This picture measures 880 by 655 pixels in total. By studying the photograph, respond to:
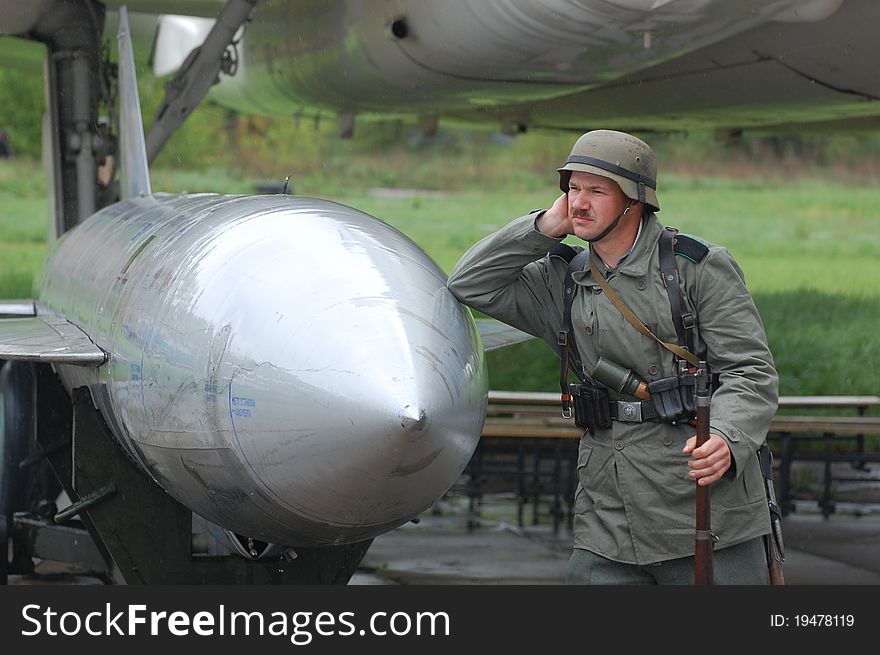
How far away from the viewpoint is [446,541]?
24.2 ft

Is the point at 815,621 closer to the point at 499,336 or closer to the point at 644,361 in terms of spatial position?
→ the point at 644,361

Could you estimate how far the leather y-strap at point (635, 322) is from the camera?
11.0ft

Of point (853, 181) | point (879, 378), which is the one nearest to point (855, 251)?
point (853, 181)

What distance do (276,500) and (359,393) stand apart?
16.2 inches

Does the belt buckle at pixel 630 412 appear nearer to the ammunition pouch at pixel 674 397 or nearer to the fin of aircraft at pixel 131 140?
the ammunition pouch at pixel 674 397

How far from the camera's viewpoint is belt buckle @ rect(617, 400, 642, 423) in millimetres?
3379

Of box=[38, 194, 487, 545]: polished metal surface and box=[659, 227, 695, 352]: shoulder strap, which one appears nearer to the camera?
box=[38, 194, 487, 545]: polished metal surface

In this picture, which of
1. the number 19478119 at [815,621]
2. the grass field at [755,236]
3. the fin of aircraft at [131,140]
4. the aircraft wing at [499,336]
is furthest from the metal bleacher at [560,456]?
the number 19478119 at [815,621]

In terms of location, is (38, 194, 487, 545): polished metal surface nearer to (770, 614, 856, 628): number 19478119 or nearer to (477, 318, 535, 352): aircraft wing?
(770, 614, 856, 628): number 19478119

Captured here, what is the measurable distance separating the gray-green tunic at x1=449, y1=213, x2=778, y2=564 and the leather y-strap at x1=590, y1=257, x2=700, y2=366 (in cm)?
2

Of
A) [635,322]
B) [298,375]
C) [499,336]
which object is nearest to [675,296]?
[635,322]

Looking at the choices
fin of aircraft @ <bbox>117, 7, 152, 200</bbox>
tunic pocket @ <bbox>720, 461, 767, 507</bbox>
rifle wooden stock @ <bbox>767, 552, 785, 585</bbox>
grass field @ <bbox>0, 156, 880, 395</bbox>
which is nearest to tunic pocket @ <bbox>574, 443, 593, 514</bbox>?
tunic pocket @ <bbox>720, 461, 767, 507</bbox>

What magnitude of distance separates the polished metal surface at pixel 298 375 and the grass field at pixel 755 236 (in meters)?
6.81

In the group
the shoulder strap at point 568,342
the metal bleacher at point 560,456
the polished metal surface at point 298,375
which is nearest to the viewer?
the polished metal surface at point 298,375
